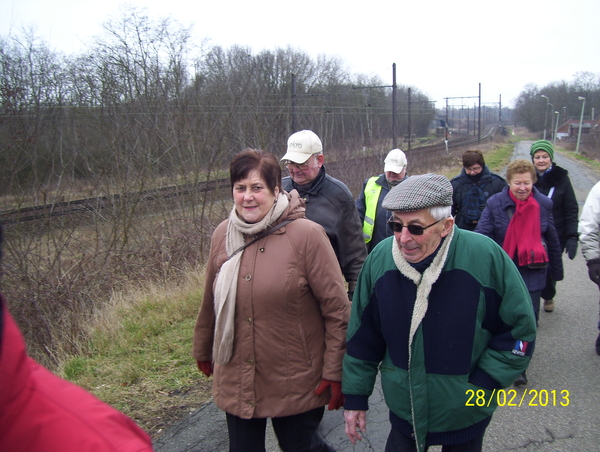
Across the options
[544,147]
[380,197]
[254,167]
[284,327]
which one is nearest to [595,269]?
[544,147]

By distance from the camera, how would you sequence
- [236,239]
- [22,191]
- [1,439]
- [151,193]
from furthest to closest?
[151,193] < [22,191] < [236,239] < [1,439]

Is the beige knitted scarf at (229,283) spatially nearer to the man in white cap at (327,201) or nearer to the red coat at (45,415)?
the man in white cap at (327,201)

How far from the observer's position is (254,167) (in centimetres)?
252

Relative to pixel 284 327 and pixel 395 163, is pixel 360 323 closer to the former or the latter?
pixel 284 327

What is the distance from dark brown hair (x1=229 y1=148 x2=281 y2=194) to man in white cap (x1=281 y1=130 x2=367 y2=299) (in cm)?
91

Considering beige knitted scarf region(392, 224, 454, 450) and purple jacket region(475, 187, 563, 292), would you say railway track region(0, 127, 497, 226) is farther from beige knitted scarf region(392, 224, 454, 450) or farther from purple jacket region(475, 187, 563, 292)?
beige knitted scarf region(392, 224, 454, 450)

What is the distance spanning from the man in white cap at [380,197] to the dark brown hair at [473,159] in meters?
1.01

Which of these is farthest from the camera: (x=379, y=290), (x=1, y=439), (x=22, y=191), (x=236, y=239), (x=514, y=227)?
(x=22, y=191)

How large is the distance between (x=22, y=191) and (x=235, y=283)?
→ 8.06 metres

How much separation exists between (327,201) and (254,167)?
42.0 inches

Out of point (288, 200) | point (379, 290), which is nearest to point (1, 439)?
point (379, 290)

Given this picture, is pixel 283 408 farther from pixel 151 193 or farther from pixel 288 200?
pixel 151 193

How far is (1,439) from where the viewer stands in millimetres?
946

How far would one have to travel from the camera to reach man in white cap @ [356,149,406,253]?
479cm
